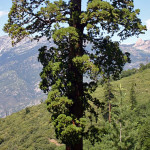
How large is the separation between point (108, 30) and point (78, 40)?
179 cm

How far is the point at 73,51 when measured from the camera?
12242mm

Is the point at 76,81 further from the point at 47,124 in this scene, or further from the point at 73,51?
the point at 47,124

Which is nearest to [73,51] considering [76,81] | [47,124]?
[76,81]

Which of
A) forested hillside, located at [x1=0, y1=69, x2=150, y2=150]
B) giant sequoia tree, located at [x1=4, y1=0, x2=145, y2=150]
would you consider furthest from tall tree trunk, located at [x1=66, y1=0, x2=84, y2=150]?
forested hillside, located at [x1=0, y1=69, x2=150, y2=150]

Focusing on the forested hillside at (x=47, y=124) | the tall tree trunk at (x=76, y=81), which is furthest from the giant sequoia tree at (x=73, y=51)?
the forested hillside at (x=47, y=124)

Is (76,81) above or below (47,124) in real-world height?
above

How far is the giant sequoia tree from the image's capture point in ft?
36.4

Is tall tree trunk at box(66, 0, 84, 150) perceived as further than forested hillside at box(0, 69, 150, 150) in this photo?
No

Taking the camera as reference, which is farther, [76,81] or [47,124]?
[47,124]

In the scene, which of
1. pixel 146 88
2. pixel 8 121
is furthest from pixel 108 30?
pixel 8 121

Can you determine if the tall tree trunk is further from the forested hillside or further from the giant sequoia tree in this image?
the forested hillside

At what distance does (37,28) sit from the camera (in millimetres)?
13227

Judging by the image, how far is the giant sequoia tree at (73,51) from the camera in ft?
36.4

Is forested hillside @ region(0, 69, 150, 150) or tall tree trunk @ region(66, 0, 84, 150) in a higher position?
tall tree trunk @ region(66, 0, 84, 150)
